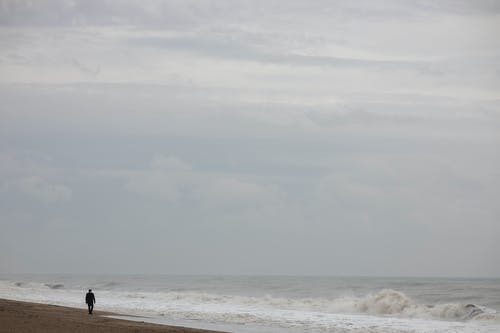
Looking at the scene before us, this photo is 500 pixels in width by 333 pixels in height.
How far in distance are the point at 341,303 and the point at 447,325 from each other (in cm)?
1492

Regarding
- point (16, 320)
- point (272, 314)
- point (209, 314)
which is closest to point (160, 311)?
point (209, 314)

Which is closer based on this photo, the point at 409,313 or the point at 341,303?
the point at 409,313

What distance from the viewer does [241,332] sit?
26156 millimetres

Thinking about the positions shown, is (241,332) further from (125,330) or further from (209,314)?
(209,314)

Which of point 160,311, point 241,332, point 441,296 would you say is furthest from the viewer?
point 441,296

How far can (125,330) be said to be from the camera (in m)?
23.8

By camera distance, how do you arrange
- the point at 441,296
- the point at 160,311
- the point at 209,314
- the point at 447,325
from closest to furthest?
the point at 447,325 → the point at 209,314 → the point at 160,311 → the point at 441,296

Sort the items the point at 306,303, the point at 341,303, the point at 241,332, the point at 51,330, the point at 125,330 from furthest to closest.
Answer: the point at 306,303 → the point at 341,303 → the point at 241,332 → the point at 125,330 → the point at 51,330

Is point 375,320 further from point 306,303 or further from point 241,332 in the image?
point 306,303

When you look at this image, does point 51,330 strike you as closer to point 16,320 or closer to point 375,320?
point 16,320

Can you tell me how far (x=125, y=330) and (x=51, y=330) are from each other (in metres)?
2.77

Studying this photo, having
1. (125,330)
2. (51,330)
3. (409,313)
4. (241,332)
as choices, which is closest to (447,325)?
(409,313)

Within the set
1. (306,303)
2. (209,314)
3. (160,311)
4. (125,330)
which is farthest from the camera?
(306,303)

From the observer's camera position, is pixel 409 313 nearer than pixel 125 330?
No
